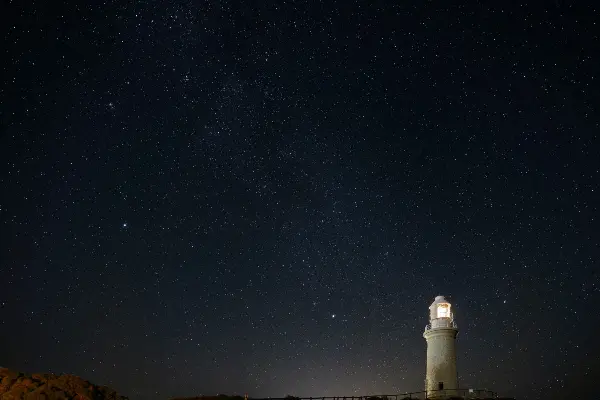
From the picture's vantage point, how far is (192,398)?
81.6 ft

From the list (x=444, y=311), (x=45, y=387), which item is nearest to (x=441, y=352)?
(x=444, y=311)

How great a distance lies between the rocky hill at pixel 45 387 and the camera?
20.3m

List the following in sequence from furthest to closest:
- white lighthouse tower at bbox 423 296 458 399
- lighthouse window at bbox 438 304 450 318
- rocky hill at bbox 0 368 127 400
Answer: lighthouse window at bbox 438 304 450 318 < white lighthouse tower at bbox 423 296 458 399 < rocky hill at bbox 0 368 127 400

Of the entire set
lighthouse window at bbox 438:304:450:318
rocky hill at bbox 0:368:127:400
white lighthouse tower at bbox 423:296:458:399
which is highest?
lighthouse window at bbox 438:304:450:318

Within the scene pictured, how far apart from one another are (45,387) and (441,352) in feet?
75.2

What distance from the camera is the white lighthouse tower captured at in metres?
32.2

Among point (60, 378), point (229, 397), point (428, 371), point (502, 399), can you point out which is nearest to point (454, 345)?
point (428, 371)

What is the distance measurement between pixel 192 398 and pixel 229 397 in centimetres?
181

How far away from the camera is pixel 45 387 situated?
20719 mm

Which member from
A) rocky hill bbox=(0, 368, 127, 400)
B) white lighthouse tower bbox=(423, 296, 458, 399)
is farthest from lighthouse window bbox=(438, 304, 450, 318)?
rocky hill bbox=(0, 368, 127, 400)

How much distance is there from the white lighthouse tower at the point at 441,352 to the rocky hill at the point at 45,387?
19805mm

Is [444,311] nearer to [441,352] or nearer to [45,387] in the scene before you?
[441,352]

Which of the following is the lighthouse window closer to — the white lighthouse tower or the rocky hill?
the white lighthouse tower

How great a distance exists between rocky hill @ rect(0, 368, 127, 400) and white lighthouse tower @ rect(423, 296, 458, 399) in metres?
19.8
